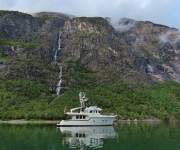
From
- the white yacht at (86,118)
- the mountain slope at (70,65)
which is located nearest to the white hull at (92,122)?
the white yacht at (86,118)

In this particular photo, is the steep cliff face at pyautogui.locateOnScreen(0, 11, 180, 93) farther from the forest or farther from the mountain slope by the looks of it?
the forest

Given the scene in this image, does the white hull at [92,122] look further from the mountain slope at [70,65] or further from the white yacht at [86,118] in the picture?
the mountain slope at [70,65]

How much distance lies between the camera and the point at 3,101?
106 metres

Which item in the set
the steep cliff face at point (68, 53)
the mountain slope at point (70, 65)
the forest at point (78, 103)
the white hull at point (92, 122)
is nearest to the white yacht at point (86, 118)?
the white hull at point (92, 122)

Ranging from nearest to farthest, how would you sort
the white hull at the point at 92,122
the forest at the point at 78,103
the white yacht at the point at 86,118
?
1. the white hull at the point at 92,122
2. the white yacht at the point at 86,118
3. the forest at the point at 78,103

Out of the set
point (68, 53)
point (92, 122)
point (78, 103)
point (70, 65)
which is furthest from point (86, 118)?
point (68, 53)

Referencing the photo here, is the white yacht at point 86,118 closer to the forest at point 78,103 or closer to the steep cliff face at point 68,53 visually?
the forest at point 78,103

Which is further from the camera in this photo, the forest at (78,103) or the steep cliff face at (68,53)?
the steep cliff face at (68,53)

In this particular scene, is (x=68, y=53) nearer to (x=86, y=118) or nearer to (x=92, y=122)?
(x=86, y=118)

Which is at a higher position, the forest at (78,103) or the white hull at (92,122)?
the forest at (78,103)

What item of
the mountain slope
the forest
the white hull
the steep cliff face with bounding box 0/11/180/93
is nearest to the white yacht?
the white hull

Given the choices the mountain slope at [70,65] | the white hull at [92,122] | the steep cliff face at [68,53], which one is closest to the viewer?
the white hull at [92,122]

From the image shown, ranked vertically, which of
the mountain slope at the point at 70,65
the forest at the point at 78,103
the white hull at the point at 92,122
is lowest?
the white hull at the point at 92,122

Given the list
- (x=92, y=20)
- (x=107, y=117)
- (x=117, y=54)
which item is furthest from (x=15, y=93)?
(x=92, y=20)
